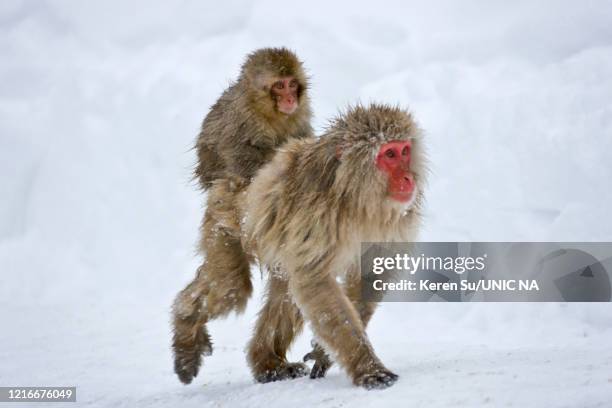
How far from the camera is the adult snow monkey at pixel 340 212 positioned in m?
4.62

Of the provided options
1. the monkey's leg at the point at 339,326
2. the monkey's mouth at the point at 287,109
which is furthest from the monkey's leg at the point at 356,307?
the monkey's mouth at the point at 287,109

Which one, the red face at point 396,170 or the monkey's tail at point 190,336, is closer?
the red face at point 396,170

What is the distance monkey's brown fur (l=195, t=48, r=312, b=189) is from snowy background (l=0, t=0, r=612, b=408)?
46 cm

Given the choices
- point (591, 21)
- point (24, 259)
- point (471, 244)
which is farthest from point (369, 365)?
point (591, 21)

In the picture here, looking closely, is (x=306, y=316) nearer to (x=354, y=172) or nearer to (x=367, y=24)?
(x=354, y=172)

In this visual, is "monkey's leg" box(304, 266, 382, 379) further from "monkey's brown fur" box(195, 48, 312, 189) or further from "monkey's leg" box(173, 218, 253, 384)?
"monkey's brown fur" box(195, 48, 312, 189)

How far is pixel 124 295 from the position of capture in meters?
9.84

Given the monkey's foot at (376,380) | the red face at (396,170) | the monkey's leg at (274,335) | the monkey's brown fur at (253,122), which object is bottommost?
the monkey's foot at (376,380)

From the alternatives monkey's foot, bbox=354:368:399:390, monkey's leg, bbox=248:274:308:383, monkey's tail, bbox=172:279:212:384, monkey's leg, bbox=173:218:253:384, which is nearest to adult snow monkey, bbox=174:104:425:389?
monkey's foot, bbox=354:368:399:390

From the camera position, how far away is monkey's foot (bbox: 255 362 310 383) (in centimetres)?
554

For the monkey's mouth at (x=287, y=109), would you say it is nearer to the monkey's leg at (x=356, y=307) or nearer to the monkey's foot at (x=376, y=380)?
the monkey's leg at (x=356, y=307)

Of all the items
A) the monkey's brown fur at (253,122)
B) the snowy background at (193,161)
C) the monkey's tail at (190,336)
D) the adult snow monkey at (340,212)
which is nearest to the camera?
the adult snow monkey at (340,212)

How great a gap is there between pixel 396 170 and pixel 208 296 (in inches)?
67.2

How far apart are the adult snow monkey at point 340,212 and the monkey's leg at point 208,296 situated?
36cm
